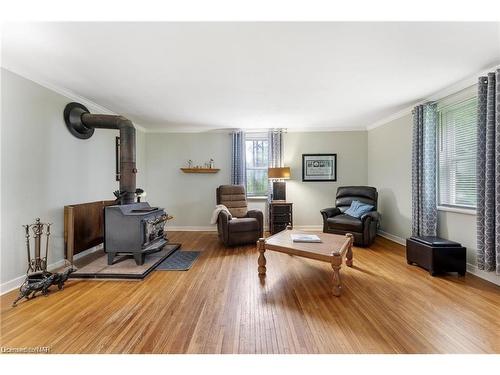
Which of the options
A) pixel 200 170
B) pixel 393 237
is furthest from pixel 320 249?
pixel 200 170

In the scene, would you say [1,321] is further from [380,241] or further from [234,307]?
[380,241]

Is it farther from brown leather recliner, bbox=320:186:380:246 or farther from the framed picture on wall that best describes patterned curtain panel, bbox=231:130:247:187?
brown leather recliner, bbox=320:186:380:246

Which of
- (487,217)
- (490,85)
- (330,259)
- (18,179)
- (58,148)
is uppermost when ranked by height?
(490,85)

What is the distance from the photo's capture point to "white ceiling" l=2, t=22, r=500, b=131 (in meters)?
1.81

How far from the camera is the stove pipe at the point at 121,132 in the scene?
319 centimetres

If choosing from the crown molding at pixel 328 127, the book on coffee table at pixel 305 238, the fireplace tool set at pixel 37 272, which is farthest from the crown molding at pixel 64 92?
the book on coffee table at pixel 305 238

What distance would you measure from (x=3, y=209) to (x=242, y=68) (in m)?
2.86

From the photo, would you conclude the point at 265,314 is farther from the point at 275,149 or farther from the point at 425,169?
the point at 275,149

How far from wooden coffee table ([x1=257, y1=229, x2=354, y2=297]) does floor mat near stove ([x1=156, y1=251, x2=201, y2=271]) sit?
108 cm

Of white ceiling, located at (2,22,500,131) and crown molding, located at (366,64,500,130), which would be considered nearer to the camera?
white ceiling, located at (2,22,500,131)

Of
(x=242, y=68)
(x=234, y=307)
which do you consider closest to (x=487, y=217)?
(x=234, y=307)

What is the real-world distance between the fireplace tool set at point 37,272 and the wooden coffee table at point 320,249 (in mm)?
2207

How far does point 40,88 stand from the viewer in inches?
106

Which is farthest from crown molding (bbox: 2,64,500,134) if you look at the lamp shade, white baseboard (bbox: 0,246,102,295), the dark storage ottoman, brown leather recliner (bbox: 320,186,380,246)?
white baseboard (bbox: 0,246,102,295)
